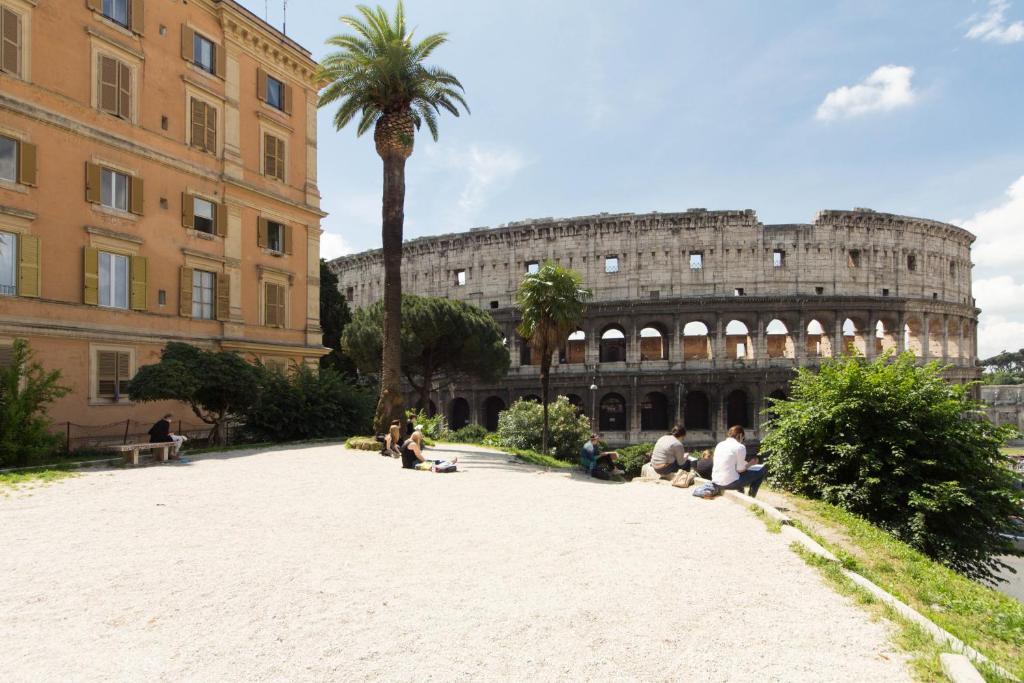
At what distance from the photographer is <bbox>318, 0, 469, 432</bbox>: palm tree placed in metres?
18.4

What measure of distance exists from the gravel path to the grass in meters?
0.84

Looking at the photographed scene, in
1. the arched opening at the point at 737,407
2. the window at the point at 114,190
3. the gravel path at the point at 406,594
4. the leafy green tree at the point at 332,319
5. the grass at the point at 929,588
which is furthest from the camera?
the arched opening at the point at 737,407

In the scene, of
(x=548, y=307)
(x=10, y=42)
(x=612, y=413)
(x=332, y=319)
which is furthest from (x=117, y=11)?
(x=612, y=413)

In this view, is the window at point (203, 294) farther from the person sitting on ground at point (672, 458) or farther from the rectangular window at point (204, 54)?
the person sitting on ground at point (672, 458)

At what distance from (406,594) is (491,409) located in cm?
3877

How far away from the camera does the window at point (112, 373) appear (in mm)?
17891

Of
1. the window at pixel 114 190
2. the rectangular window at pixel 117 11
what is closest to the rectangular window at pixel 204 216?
the window at pixel 114 190

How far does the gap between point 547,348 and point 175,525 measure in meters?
17.5

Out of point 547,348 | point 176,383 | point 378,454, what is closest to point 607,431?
point 547,348

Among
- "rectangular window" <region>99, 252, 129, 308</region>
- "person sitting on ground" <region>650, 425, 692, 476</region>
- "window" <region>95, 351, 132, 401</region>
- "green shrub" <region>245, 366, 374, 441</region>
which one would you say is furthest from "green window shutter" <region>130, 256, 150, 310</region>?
"person sitting on ground" <region>650, 425, 692, 476</region>

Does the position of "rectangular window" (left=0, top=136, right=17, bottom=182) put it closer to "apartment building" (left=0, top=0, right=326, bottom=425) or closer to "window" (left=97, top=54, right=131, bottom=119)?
"apartment building" (left=0, top=0, right=326, bottom=425)

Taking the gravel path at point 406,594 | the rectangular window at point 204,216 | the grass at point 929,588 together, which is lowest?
the grass at point 929,588

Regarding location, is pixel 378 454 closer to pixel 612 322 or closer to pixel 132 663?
pixel 132 663

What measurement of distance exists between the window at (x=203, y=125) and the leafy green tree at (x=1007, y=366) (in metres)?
129
